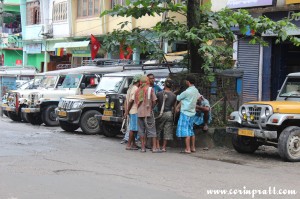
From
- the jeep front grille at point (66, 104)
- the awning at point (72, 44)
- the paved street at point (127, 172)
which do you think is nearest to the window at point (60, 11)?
the awning at point (72, 44)

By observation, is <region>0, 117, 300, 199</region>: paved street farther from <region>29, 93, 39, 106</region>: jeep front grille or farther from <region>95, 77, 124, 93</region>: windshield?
<region>29, 93, 39, 106</region>: jeep front grille

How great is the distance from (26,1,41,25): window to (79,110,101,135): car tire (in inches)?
876

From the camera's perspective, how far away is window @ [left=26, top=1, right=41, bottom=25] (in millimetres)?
35719

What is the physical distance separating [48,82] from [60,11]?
15.1 meters

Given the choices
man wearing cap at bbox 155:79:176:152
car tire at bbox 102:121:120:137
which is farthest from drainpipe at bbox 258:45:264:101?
man wearing cap at bbox 155:79:176:152

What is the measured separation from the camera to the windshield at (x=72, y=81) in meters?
17.5

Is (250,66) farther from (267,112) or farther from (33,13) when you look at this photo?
(33,13)

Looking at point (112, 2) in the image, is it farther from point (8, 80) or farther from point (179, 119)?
point (179, 119)

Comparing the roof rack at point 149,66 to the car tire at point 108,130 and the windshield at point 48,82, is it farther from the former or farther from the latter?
the windshield at point 48,82

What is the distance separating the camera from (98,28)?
94.9ft

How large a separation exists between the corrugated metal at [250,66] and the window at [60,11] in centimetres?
1633

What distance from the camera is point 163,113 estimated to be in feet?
37.0

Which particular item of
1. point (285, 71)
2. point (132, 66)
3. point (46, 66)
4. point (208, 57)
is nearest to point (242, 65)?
point (285, 71)

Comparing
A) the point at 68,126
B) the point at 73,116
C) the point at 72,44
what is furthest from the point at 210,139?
the point at 72,44
